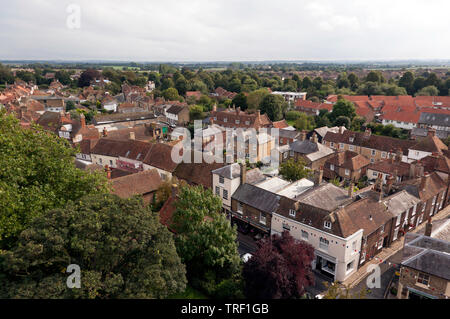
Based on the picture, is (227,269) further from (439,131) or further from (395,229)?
(439,131)

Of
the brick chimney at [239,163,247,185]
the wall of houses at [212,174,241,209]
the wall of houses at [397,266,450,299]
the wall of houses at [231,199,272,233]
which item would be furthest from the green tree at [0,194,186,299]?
the wall of houses at [397,266,450,299]

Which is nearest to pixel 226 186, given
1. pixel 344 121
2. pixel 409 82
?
pixel 344 121

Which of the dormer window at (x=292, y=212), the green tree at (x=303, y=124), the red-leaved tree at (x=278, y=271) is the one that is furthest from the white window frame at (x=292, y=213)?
the green tree at (x=303, y=124)

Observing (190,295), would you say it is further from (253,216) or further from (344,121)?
(344,121)

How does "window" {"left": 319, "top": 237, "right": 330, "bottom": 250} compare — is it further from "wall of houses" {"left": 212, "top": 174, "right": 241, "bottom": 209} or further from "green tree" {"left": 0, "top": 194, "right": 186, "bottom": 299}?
"green tree" {"left": 0, "top": 194, "right": 186, "bottom": 299}

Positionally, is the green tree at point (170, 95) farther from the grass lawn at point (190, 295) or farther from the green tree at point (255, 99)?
the grass lawn at point (190, 295)

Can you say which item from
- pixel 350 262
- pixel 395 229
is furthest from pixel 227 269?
pixel 395 229
